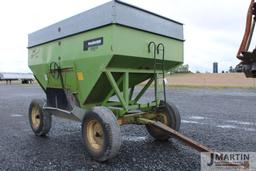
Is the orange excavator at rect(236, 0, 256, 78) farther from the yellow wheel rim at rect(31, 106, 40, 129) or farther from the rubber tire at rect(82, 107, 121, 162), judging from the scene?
the yellow wheel rim at rect(31, 106, 40, 129)

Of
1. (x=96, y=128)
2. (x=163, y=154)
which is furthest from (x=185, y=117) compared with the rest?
(x=96, y=128)

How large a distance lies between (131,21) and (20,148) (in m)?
2.92

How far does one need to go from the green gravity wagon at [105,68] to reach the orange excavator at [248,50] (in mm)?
1705

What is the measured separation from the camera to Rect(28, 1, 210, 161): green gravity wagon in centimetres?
479

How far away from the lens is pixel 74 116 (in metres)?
5.57

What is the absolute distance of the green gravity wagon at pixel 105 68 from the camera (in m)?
4.79

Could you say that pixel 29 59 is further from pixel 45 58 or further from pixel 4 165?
pixel 4 165

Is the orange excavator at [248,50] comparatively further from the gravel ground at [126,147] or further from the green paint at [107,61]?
the green paint at [107,61]

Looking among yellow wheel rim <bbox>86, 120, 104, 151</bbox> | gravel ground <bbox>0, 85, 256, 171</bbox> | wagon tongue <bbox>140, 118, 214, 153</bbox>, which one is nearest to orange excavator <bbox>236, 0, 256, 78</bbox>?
wagon tongue <bbox>140, 118, 214, 153</bbox>

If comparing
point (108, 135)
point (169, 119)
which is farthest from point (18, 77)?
point (108, 135)

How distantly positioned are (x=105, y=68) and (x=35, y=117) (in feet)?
8.58

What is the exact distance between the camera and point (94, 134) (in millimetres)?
4922

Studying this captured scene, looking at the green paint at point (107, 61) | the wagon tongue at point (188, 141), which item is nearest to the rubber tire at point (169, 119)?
the green paint at point (107, 61)

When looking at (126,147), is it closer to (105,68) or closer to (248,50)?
(105,68)
